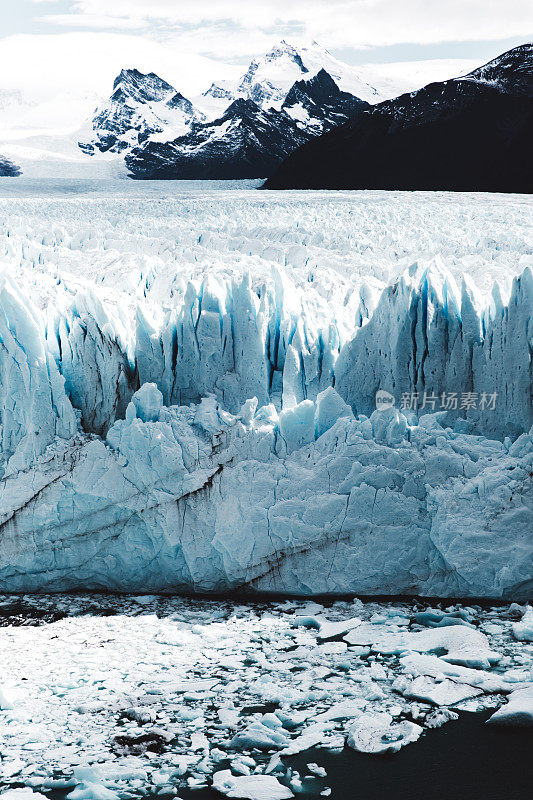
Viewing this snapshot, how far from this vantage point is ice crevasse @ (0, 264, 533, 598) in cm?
537

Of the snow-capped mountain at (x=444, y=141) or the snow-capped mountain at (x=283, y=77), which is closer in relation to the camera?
the snow-capped mountain at (x=444, y=141)

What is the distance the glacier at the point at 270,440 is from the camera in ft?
17.6

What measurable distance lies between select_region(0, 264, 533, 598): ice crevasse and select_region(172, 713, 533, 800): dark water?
1370 millimetres

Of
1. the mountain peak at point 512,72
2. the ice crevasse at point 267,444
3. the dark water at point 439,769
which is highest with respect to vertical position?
the mountain peak at point 512,72

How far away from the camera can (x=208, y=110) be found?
1526 inches

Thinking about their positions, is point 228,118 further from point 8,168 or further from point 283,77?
point 8,168

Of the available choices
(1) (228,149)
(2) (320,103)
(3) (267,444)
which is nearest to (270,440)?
(3) (267,444)

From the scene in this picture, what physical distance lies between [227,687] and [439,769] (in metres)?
1.16

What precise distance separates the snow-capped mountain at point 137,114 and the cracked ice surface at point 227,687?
31.3 m

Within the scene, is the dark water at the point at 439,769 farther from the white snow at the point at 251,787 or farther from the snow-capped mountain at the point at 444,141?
the snow-capped mountain at the point at 444,141

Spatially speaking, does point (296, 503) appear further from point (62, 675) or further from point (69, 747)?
point (69, 747)

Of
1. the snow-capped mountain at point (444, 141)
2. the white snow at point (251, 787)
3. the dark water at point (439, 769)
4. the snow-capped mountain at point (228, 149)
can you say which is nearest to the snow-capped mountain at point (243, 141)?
the snow-capped mountain at point (228, 149)

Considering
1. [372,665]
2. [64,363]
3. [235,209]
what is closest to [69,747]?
[372,665]

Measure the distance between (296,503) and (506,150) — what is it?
17.4 m
